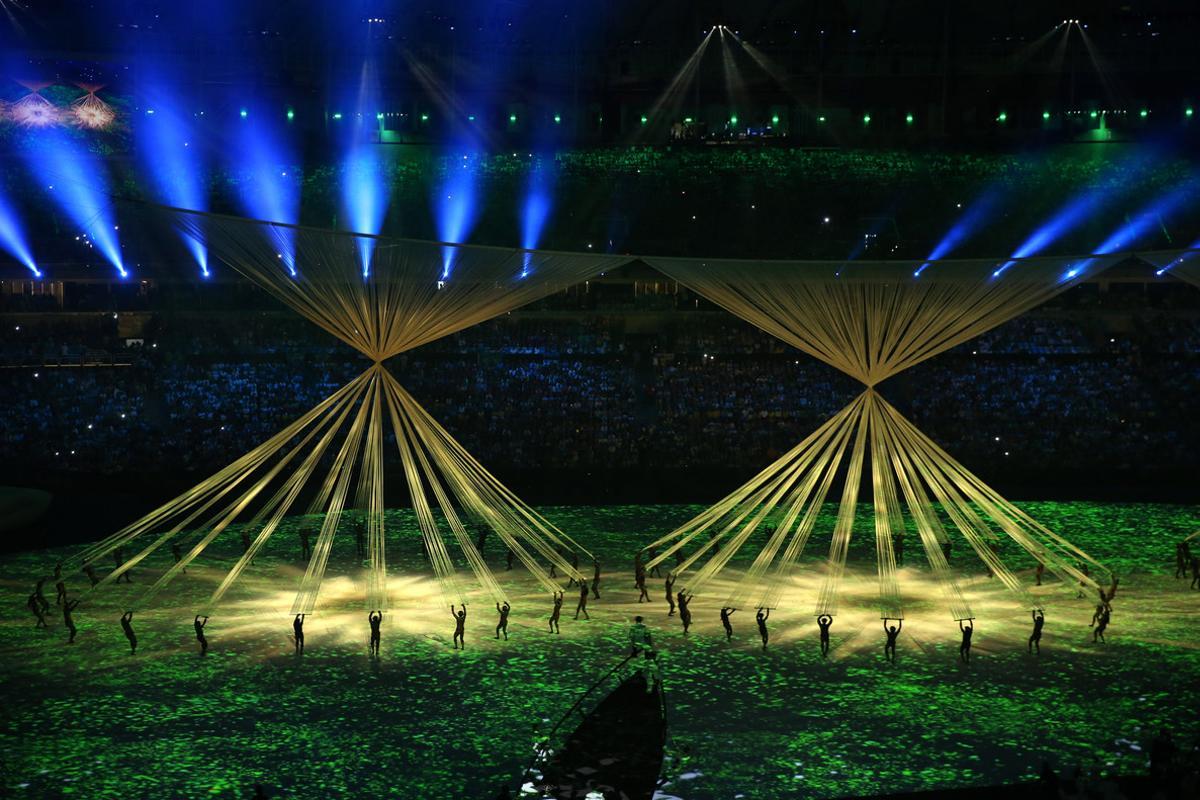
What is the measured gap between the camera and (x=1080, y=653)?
15.0 metres

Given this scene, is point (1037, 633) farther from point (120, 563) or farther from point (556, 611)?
point (120, 563)

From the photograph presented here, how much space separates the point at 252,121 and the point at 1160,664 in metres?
29.4

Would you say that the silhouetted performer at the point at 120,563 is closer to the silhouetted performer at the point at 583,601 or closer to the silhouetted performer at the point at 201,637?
the silhouetted performer at the point at 201,637

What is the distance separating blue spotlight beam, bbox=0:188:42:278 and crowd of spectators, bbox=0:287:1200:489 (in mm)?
1711

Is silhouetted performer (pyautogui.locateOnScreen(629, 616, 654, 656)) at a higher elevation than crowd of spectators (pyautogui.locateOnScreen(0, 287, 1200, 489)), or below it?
below

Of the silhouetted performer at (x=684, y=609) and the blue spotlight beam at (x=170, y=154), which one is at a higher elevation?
the blue spotlight beam at (x=170, y=154)

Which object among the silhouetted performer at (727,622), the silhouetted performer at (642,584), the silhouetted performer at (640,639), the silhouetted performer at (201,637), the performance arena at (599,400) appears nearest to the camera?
the performance arena at (599,400)

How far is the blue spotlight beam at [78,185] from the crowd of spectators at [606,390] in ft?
6.86

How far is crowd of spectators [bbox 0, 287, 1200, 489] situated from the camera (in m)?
27.8

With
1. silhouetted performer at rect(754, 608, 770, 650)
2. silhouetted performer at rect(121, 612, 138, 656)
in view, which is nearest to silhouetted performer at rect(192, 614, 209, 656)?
silhouetted performer at rect(121, 612, 138, 656)

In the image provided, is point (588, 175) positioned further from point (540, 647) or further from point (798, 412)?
point (540, 647)

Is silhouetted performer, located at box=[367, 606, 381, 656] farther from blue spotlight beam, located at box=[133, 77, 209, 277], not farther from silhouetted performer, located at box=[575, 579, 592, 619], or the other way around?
blue spotlight beam, located at box=[133, 77, 209, 277]

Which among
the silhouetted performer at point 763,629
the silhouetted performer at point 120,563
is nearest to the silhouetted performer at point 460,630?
the silhouetted performer at point 763,629

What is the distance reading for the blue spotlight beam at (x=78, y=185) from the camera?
32125 millimetres
